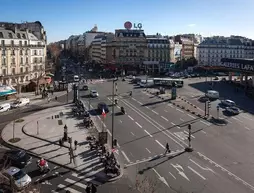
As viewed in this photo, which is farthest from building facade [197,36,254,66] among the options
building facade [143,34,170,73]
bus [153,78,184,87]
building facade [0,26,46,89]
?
building facade [0,26,46,89]

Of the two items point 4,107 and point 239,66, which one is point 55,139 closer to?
point 4,107

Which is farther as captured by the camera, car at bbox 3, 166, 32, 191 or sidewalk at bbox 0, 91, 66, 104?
sidewalk at bbox 0, 91, 66, 104

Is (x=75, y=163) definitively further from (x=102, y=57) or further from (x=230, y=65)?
(x=102, y=57)

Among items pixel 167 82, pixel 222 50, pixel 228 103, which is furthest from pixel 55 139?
pixel 222 50

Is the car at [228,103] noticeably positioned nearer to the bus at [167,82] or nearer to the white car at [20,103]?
the bus at [167,82]

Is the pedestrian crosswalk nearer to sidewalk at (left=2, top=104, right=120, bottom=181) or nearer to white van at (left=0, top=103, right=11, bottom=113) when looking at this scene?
sidewalk at (left=2, top=104, right=120, bottom=181)
